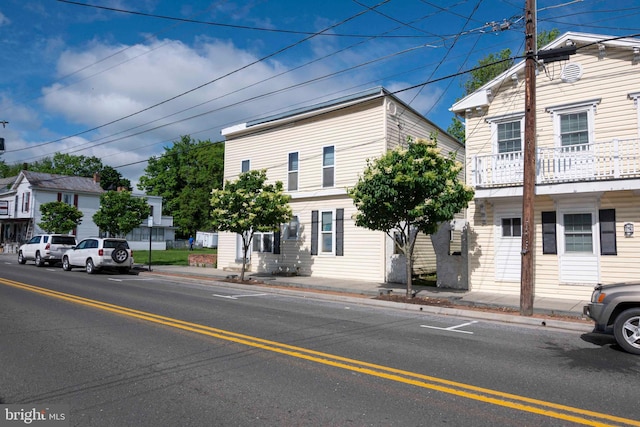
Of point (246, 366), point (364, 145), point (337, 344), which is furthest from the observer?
point (364, 145)

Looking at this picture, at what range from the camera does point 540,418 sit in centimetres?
430

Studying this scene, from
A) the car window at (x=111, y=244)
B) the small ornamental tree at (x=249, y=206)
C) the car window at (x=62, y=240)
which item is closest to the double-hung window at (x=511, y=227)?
the small ornamental tree at (x=249, y=206)

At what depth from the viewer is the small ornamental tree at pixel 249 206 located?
55.9 ft

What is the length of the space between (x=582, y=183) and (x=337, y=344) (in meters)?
8.97

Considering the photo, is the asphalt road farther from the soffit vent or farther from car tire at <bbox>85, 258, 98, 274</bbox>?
car tire at <bbox>85, 258, 98, 274</bbox>

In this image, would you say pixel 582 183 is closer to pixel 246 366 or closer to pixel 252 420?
pixel 246 366

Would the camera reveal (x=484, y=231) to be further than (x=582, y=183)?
Yes

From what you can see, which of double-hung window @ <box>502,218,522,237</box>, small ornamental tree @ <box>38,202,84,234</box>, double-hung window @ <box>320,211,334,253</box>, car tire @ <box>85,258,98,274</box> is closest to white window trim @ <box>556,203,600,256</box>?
double-hung window @ <box>502,218,522,237</box>

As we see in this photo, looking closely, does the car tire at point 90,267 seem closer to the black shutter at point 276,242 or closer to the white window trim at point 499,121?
the black shutter at point 276,242

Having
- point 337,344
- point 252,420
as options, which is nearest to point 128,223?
point 337,344

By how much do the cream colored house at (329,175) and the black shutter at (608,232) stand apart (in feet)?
21.8

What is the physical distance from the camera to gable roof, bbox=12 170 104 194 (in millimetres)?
43562

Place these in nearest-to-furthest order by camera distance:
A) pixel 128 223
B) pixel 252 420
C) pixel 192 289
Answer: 1. pixel 252 420
2. pixel 192 289
3. pixel 128 223

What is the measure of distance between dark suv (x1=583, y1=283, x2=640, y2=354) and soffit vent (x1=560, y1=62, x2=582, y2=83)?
825 centimetres
